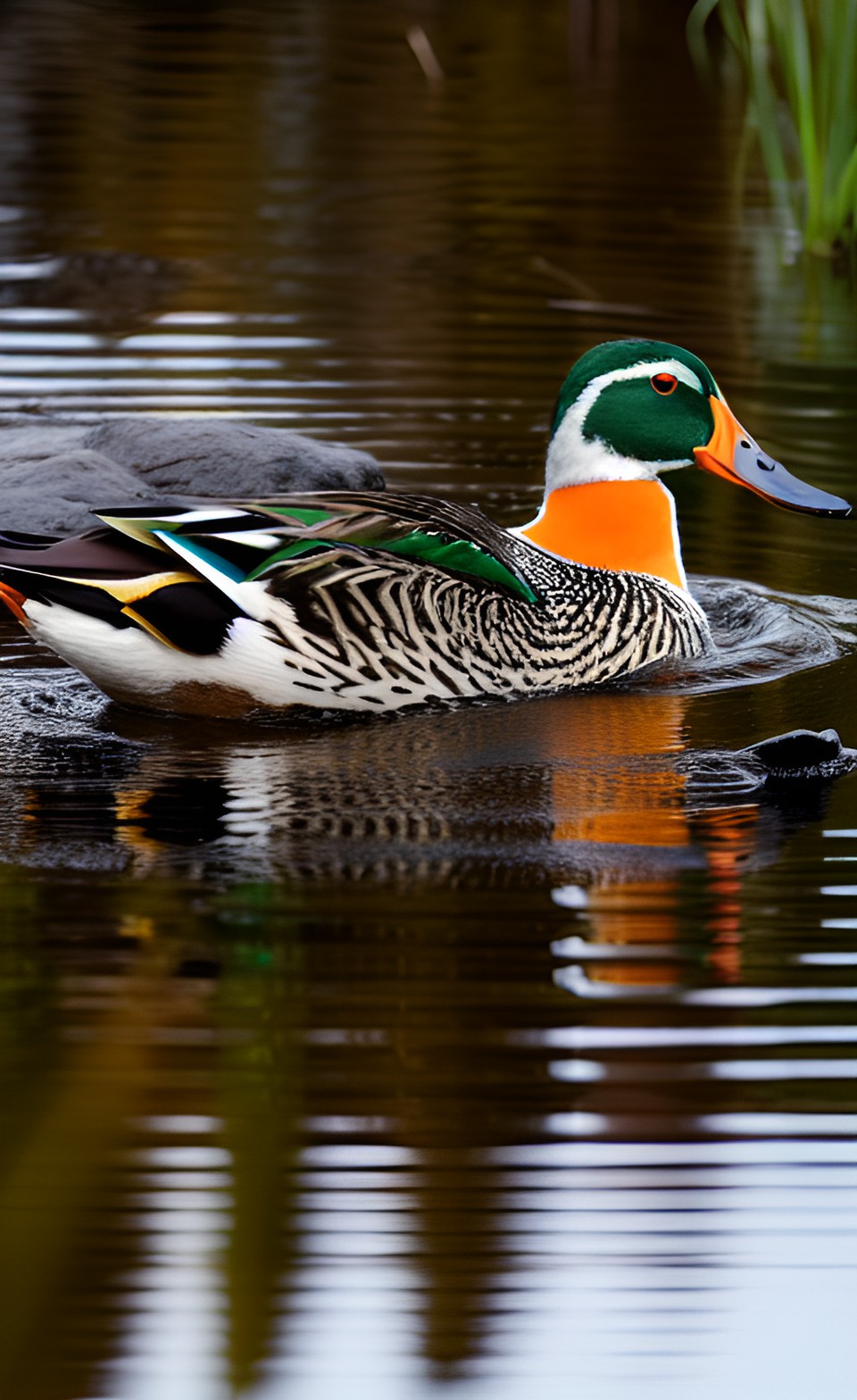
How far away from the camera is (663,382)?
618 centimetres

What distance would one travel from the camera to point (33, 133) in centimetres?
1348

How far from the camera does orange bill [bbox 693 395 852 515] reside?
6.27 metres

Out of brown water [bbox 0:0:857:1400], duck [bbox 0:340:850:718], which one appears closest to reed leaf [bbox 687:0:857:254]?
brown water [bbox 0:0:857:1400]

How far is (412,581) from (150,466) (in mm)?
2157

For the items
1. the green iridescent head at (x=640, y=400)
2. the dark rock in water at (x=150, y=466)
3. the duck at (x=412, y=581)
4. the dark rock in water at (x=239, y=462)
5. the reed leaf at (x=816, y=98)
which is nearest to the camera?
the duck at (x=412, y=581)

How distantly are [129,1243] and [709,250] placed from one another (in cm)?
884

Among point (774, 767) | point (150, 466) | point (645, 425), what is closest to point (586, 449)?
point (645, 425)

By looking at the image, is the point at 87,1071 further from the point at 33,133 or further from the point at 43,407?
the point at 33,133

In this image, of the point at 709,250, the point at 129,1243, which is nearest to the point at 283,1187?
the point at 129,1243

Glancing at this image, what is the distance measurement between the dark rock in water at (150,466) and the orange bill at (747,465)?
4.85 ft

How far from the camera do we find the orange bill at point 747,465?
6.27m

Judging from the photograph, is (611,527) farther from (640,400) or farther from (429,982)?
(429,982)

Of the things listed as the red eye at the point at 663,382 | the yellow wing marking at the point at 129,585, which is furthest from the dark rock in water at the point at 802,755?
the yellow wing marking at the point at 129,585

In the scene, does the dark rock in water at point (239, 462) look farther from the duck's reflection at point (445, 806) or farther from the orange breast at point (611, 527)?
the duck's reflection at point (445, 806)
